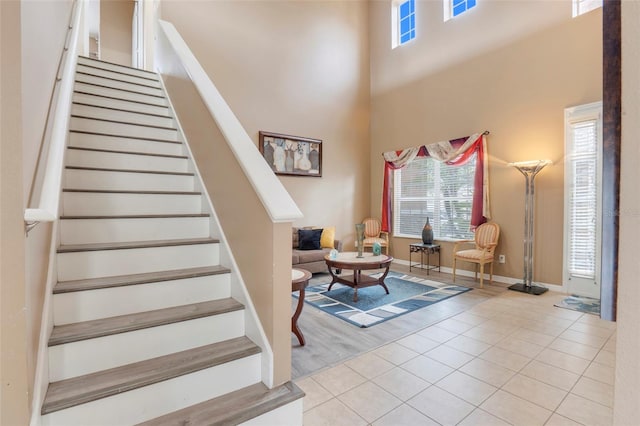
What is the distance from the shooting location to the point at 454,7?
557 cm

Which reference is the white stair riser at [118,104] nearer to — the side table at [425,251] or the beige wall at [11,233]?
the beige wall at [11,233]

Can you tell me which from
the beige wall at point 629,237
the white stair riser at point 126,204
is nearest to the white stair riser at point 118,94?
the white stair riser at point 126,204

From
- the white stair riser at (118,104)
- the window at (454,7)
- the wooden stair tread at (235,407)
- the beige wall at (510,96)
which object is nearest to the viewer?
the wooden stair tread at (235,407)

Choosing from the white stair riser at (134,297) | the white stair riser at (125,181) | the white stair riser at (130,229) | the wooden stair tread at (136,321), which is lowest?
the wooden stair tread at (136,321)

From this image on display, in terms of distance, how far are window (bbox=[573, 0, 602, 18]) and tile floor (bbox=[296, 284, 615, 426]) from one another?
394cm

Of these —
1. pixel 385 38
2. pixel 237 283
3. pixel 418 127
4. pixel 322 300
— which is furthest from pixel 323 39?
pixel 237 283

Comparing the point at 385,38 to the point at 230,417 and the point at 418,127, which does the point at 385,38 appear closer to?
the point at 418,127

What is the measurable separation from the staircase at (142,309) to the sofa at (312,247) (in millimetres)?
2723

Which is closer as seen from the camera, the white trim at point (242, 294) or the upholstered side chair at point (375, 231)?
the white trim at point (242, 294)

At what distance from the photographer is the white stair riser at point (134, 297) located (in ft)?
5.17

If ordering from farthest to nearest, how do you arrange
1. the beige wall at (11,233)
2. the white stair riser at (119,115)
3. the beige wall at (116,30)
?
the beige wall at (116,30) → the white stair riser at (119,115) → the beige wall at (11,233)

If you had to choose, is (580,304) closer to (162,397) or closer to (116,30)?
(162,397)

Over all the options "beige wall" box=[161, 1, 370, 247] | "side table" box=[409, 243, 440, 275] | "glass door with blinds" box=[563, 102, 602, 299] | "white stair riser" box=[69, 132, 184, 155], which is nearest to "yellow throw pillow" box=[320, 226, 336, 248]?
"beige wall" box=[161, 1, 370, 247]

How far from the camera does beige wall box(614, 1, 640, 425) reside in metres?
0.45
